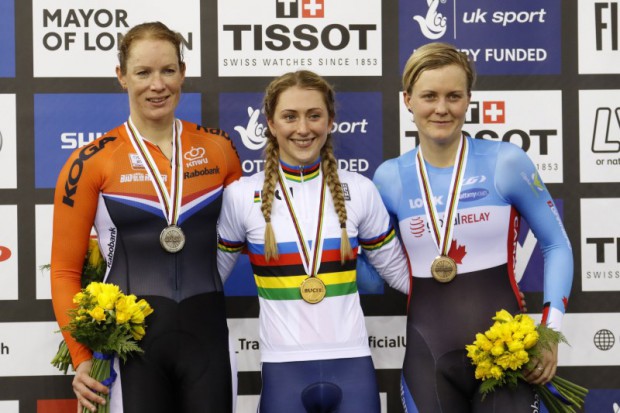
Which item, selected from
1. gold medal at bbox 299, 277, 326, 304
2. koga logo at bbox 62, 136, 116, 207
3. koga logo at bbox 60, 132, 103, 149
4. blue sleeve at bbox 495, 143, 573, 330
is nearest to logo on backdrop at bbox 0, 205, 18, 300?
koga logo at bbox 60, 132, 103, 149

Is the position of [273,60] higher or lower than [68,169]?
higher

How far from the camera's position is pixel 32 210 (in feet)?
11.4

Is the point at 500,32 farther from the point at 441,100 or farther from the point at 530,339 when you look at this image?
the point at 530,339

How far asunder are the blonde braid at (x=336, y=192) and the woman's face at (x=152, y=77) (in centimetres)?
61

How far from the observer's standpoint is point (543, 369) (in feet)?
8.38

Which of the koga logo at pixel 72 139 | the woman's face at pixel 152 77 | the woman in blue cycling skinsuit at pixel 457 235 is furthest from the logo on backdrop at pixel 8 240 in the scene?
the woman in blue cycling skinsuit at pixel 457 235

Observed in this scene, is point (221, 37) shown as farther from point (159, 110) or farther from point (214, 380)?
point (214, 380)

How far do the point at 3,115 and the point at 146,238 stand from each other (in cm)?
124

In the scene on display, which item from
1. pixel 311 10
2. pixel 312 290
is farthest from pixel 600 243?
pixel 311 10

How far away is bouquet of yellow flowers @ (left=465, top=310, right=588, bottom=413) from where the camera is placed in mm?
2465

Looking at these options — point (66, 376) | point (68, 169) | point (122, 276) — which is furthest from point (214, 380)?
point (66, 376)

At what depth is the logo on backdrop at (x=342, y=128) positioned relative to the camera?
3.49 metres

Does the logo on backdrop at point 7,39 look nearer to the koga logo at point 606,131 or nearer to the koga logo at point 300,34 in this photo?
the koga logo at point 300,34

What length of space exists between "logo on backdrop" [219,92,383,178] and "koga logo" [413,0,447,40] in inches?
14.7
